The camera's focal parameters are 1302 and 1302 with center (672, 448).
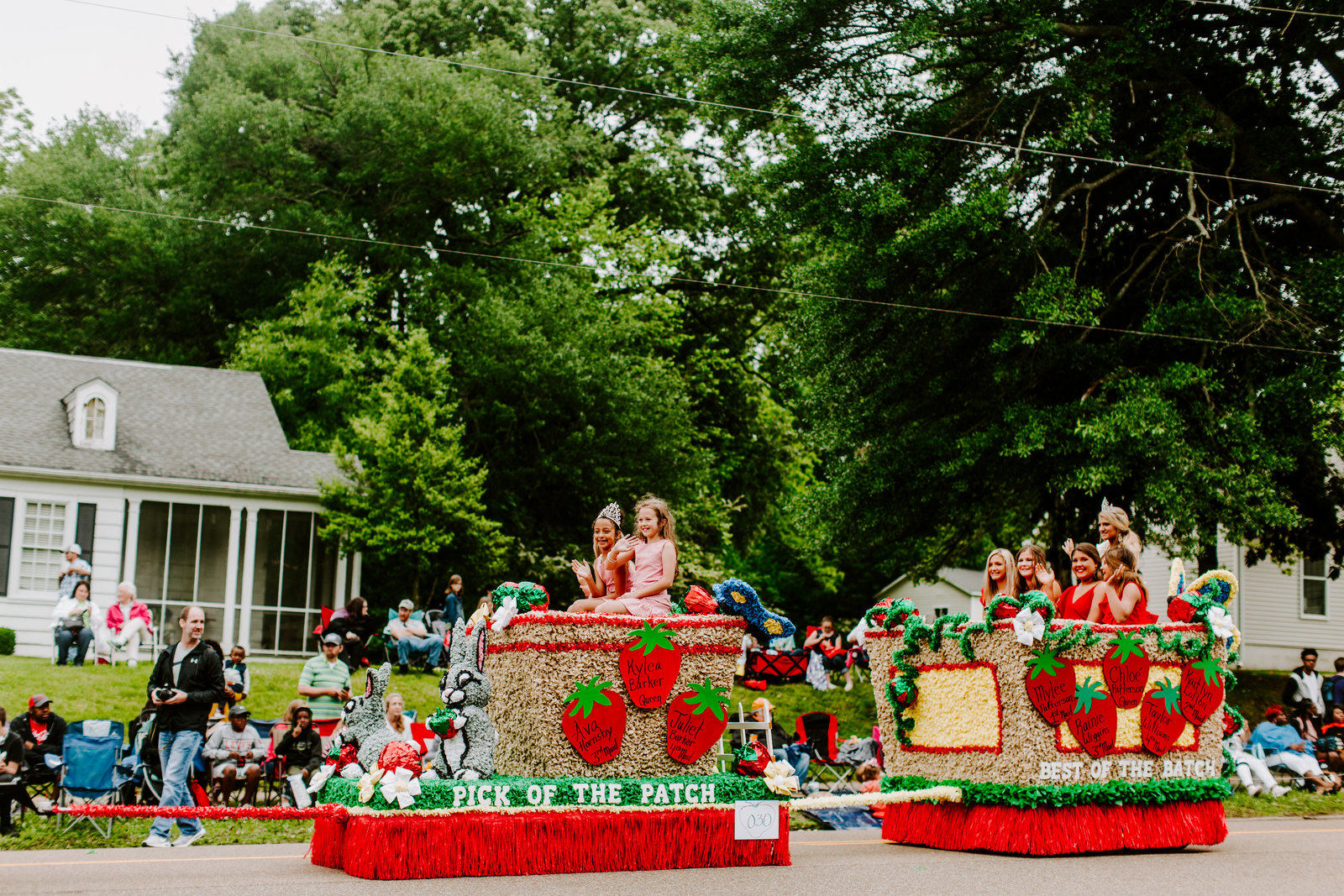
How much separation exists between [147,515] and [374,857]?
53.3 feet

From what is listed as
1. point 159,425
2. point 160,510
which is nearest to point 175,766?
point 160,510

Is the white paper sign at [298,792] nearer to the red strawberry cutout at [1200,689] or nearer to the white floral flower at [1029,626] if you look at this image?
the white floral flower at [1029,626]

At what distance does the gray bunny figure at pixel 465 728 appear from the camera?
8195mm

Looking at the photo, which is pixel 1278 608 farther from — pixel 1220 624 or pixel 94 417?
pixel 94 417

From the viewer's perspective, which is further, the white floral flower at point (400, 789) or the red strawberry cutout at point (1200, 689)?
the red strawberry cutout at point (1200, 689)

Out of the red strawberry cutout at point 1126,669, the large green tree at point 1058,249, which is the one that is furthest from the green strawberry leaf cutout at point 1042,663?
the large green tree at point 1058,249

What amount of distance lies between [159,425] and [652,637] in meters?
18.2

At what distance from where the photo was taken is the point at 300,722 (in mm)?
13547

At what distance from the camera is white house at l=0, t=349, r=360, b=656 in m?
21.2

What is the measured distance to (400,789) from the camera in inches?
310

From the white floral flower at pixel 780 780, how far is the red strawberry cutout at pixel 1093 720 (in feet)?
6.62

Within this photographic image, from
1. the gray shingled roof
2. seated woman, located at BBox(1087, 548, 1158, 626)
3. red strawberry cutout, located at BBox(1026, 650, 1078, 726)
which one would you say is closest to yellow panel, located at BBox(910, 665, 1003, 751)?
red strawberry cutout, located at BBox(1026, 650, 1078, 726)

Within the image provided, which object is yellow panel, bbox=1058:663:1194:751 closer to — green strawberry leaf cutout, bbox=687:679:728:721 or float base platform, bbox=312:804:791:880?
green strawberry leaf cutout, bbox=687:679:728:721

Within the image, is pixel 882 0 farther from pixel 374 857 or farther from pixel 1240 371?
pixel 374 857
